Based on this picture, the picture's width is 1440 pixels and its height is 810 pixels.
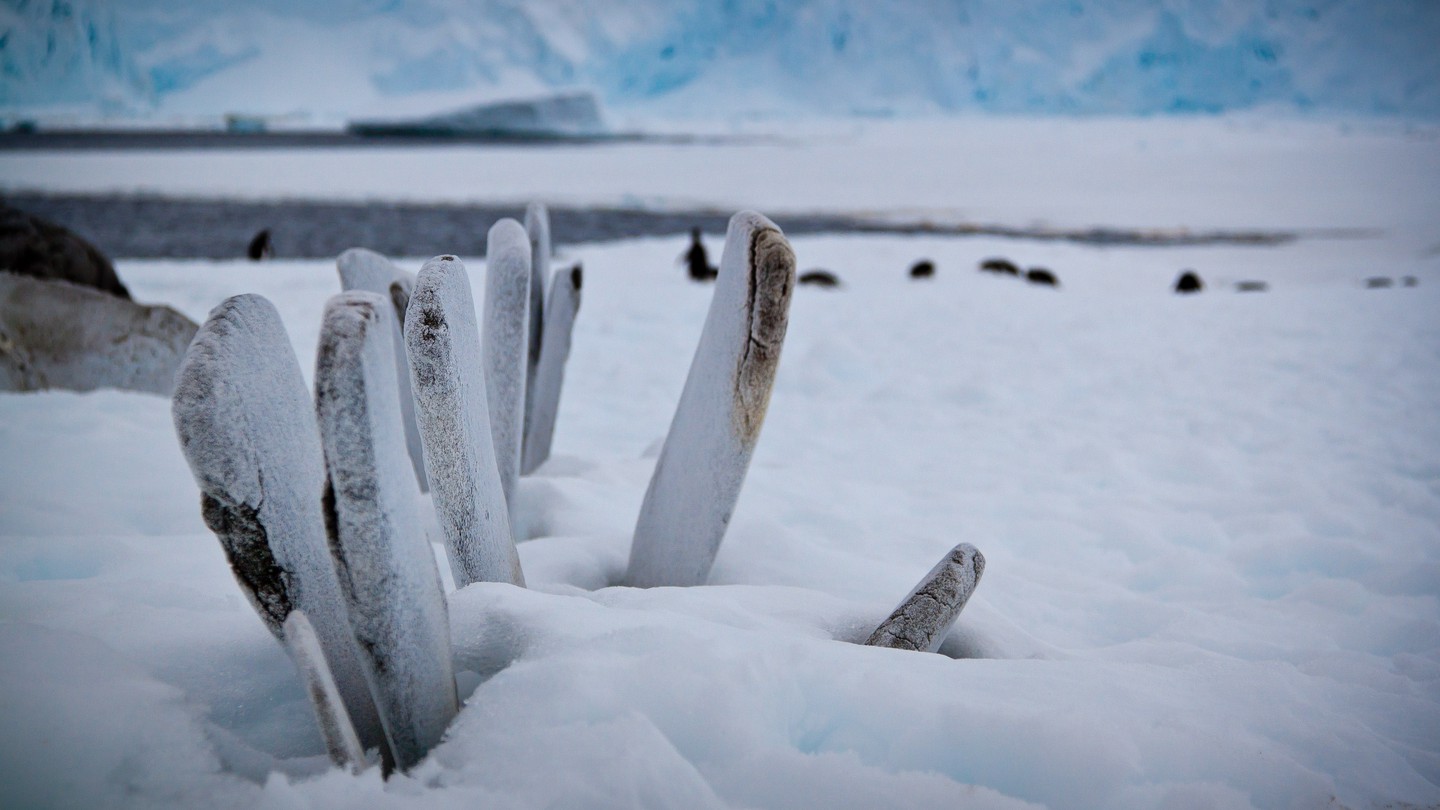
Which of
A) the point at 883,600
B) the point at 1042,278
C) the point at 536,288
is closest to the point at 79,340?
the point at 536,288

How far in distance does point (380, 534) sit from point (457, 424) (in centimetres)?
30

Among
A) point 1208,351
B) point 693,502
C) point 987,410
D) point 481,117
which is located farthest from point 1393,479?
point 481,117

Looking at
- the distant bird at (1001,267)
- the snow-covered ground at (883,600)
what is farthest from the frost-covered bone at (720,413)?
the distant bird at (1001,267)

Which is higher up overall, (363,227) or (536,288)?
(363,227)

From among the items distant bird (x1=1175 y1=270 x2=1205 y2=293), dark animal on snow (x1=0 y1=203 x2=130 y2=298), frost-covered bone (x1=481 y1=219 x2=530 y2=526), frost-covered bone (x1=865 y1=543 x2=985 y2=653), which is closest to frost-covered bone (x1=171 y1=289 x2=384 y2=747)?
frost-covered bone (x1=481 y1=219 x2=530 y2=526)

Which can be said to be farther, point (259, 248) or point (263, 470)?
point (259, 248)

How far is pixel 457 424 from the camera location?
1.38 metres

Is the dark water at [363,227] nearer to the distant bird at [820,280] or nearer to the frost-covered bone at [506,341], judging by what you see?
the distant bird at [820,280]

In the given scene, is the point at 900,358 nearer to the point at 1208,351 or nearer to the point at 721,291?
the point at 1208,351

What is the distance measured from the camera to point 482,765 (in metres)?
1.06

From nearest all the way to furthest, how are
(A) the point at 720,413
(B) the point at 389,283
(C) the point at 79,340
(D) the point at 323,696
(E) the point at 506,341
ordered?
(D) the point at 323,696 → (A) the point at 720,413 → (E) the point at 506,341 → (B) the point at 389,283 → (C) the point at 79,340

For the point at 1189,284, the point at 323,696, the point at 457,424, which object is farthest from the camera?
the point at 1189,284

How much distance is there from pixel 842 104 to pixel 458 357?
226ft

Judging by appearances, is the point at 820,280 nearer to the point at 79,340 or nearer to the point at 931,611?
the point at 79,340
